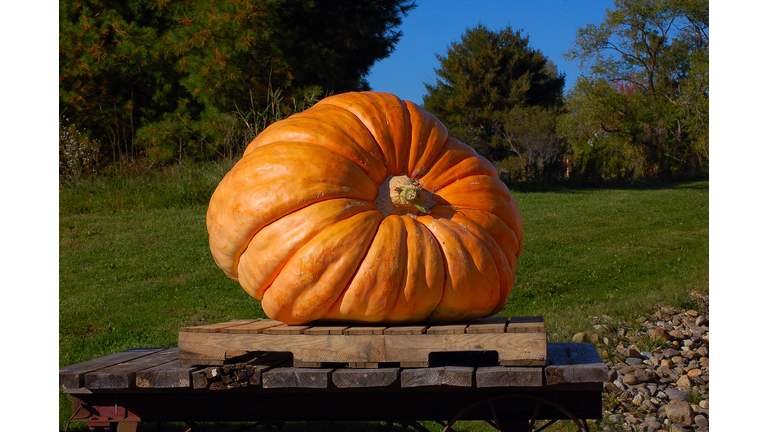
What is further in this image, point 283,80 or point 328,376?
point 283,80

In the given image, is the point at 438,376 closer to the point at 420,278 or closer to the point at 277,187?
the point at 420,278

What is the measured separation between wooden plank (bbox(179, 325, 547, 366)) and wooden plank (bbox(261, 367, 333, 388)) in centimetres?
8

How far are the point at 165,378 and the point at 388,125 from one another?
1379mm

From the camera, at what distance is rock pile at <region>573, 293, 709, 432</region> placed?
3.58 metres

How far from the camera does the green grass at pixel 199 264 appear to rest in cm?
503

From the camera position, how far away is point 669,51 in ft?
70.2

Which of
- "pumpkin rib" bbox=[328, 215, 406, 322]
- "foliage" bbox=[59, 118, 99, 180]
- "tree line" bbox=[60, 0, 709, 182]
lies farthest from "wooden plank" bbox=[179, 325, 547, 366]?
"foliage" bbox=[59, 118, 99, 180]

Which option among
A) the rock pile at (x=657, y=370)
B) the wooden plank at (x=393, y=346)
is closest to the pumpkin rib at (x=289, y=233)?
the wooden plank at (x=393, y=346)

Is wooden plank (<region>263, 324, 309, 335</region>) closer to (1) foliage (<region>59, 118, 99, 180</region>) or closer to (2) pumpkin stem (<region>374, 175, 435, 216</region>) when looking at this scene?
(2) pumpkin stem (<region>374, 175, 435, 216</region>)

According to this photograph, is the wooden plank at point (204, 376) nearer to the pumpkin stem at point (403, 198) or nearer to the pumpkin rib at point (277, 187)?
the pumpkin rib at point (277, 187)

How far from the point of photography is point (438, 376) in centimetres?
213

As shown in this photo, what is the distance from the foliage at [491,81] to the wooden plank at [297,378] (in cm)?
2489

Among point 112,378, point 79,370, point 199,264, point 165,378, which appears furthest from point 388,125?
point 199,264

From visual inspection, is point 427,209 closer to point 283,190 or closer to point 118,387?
point 283,190
